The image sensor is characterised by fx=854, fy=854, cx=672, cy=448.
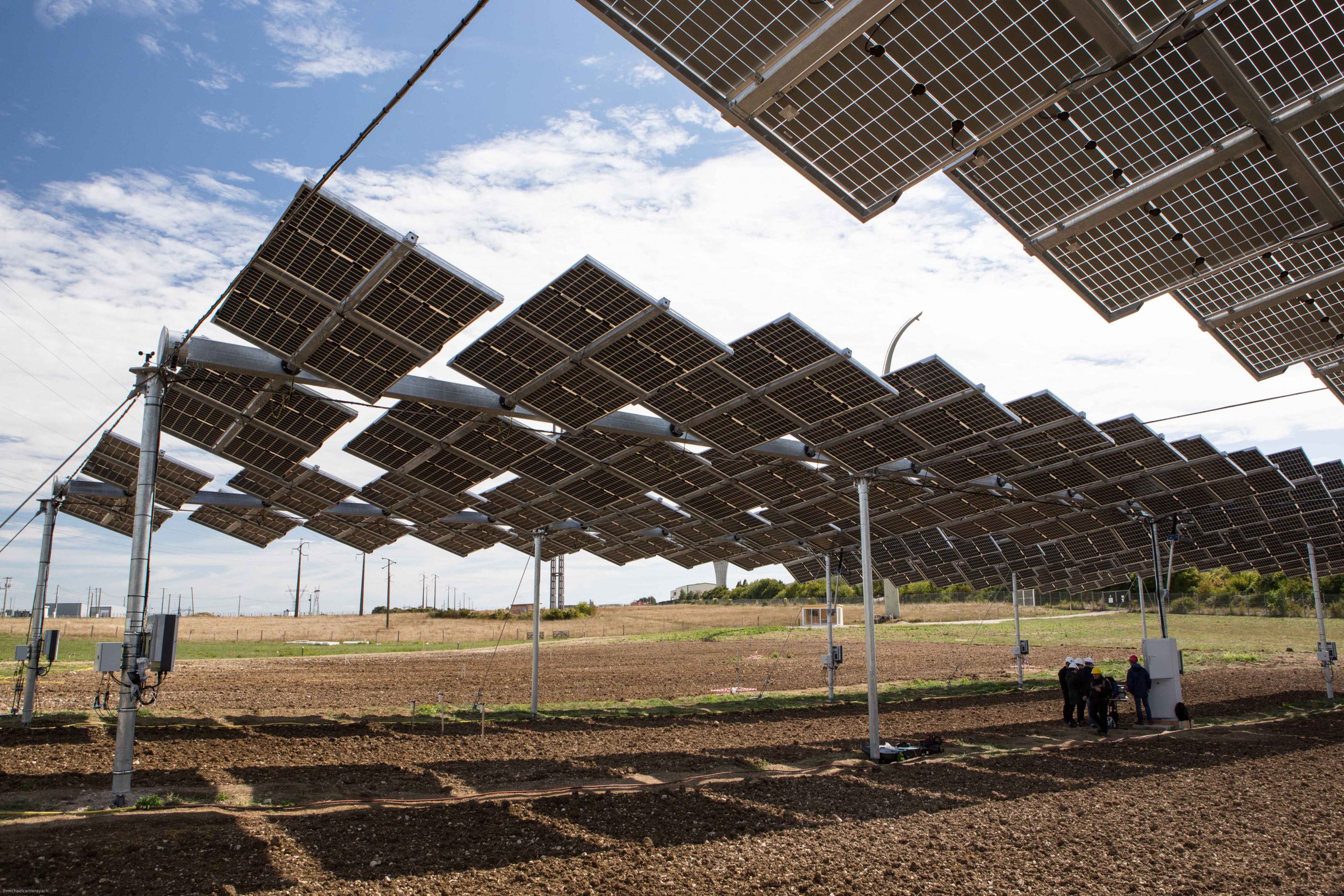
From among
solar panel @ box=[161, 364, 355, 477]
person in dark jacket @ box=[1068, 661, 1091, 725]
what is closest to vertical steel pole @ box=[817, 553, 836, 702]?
person in dark jacket @ box=[1068, 661, 1091, 725]

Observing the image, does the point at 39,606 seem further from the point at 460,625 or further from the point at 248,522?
the point at 460,625

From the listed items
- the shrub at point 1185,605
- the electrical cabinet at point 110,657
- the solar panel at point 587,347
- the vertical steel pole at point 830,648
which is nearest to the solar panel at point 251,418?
the solar panel at point 587,347

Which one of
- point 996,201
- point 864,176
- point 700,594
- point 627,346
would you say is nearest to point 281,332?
point 627,346

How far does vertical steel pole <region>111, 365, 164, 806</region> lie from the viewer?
39.4ft

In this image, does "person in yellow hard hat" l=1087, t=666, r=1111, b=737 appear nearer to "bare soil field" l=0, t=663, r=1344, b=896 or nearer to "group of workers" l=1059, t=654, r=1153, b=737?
"group of workers" l=1059, t=654, r=1153, b=737

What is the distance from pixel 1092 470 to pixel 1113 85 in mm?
15896

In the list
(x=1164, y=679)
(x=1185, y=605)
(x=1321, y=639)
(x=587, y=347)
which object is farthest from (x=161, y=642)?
(x=1185, y=605)

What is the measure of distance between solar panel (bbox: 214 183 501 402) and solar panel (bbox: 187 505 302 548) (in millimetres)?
11767

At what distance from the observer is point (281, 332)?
14.0 meters

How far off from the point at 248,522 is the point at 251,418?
9.80m

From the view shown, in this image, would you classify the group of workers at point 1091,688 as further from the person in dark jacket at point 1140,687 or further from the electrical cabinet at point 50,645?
the electrical cabinet at point 50,645

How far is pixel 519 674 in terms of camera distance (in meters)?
38.5

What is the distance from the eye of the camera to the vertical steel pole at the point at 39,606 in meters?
19.5

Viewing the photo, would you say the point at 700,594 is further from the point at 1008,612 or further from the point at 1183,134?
the point at 1183,134
